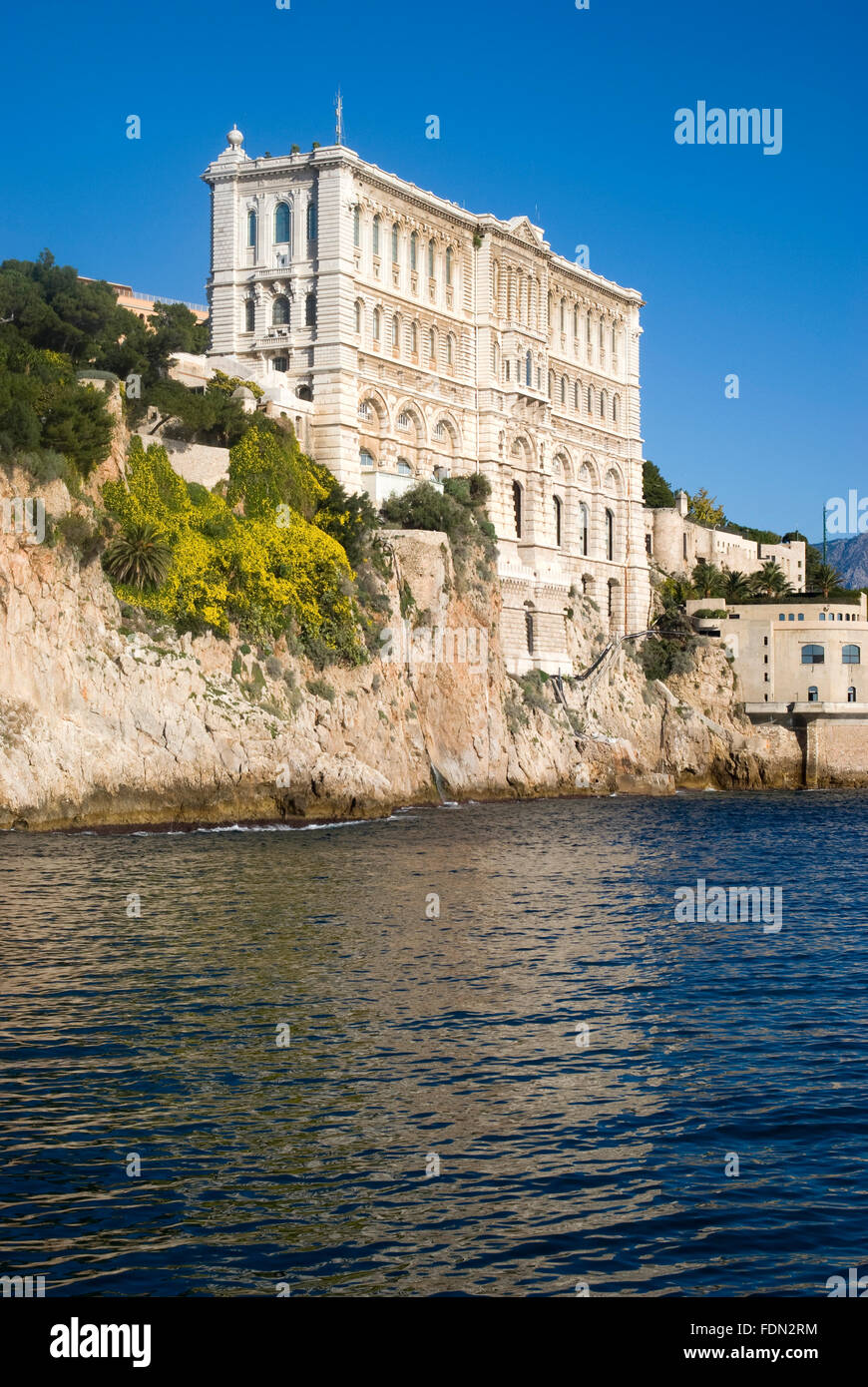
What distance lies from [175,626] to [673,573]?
64.4m

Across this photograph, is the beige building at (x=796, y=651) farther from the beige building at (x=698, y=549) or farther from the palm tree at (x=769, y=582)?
the palm tree at (x=769, y=582)

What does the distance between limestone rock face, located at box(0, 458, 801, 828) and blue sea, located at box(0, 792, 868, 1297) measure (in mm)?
12535

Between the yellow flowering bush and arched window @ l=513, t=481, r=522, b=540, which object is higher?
arched window @ l=513, t=481, r=522, b=540

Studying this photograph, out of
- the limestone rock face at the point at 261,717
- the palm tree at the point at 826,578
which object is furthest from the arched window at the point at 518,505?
the palm tree at the point at 826,578

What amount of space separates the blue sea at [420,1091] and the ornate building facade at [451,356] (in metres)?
42.9

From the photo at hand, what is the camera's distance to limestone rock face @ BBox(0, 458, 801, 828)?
50.7 metres

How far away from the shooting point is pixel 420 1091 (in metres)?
19.4

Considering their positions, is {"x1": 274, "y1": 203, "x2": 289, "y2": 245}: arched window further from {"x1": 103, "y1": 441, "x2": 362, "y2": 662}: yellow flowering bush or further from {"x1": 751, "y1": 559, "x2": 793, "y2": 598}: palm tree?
{"x1": 751, "y1": 559, "x2": 793, "y2": 598}: palm tree

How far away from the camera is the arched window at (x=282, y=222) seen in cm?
7606

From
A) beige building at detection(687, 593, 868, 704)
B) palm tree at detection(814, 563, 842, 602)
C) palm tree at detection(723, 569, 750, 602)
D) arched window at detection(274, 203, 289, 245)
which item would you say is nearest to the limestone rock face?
beige building at detection(687, 593, 868, 704)

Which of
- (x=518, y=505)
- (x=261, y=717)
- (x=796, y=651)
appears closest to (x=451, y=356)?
(x=518, y=505)

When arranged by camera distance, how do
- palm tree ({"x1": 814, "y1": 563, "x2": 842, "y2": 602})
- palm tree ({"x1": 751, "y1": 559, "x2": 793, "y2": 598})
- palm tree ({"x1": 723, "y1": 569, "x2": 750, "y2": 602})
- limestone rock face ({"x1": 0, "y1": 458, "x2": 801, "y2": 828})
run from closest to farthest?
limestone rock face ({"x1": 0, "y1": 458, "x2": 801, "y2": 828}) < palm tree ({"x1": 723, "y1": 569, "x2": 750, "y2": 602}) < palm tree ({"x1": 751, "y1": 559, "x2": 793, "y2": 598}) < palm tree ({"x1": 814, "y1": 563, "x2": 842, "y2": 602})
